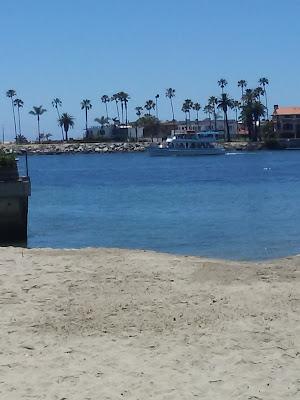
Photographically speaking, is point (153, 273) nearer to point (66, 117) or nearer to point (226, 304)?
point (226, 304)

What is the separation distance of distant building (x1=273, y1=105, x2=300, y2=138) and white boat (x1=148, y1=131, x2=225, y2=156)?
2563 centimetres

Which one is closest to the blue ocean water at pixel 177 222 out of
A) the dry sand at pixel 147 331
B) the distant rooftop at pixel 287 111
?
the dry sand at pixel 147 331

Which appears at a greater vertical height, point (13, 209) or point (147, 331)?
point (13, 209)

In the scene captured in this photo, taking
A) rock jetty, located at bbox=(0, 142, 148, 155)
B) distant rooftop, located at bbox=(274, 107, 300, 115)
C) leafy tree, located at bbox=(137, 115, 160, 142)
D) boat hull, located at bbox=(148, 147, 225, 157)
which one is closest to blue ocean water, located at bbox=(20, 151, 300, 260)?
boat hull, located at bbox=(148, 147, 225, 157)

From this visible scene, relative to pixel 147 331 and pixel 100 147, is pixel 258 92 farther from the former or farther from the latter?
pixel 147 331

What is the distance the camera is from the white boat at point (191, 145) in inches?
5399

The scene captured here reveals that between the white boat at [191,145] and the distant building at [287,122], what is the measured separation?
2563cm

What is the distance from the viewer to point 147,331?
889 cm

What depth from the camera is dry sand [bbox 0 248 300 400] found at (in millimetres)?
7035

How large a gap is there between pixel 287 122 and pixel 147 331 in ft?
523

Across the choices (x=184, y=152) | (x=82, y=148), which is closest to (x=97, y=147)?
(x=82, y=148)

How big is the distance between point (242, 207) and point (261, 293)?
31295 mm

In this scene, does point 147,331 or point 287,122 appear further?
point 287,122

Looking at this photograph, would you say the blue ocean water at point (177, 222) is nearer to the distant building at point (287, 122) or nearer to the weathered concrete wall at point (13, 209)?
the weathered concrete wall at point (13, 209)
